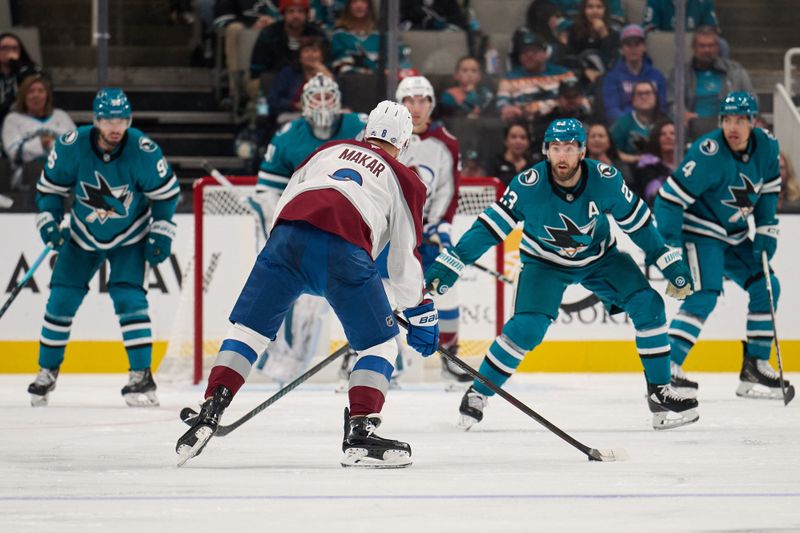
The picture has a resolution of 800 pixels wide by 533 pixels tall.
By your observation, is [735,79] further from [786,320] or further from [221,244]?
[221,244]

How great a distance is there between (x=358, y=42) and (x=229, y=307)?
5.11 feet

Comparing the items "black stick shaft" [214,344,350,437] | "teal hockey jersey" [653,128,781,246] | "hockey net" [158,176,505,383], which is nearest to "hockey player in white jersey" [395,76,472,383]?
"hockey net" [158,176,505,383]

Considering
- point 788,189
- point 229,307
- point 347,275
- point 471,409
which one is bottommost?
point 229,307

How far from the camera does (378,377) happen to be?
410cm

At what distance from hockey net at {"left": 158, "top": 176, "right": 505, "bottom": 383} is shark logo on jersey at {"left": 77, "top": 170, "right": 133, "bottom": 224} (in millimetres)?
848

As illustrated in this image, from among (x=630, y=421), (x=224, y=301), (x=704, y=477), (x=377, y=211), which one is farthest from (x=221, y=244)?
(x=704, y=477)

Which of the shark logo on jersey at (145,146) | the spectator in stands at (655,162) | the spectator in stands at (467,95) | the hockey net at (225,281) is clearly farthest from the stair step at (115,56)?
the spectator in stands at (655,162)

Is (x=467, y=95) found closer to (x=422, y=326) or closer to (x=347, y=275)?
(x=422, y=326)

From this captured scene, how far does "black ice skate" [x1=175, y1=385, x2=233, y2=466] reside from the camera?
3.95 meters

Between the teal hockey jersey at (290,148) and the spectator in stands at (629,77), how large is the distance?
1.67 metres

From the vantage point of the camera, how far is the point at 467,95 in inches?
297

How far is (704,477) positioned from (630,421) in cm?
154

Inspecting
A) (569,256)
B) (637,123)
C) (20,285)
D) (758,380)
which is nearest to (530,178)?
(569,256)

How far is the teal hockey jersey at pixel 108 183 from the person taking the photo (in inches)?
233
